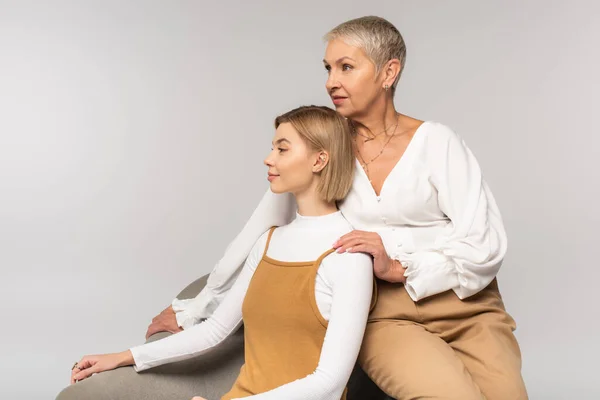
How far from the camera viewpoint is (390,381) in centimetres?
327

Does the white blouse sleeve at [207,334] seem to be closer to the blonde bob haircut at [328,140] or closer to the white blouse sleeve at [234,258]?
the white blouse sleeve at [234,258]

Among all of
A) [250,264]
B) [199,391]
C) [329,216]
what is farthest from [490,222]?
[199,391]

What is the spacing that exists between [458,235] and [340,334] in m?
0.64

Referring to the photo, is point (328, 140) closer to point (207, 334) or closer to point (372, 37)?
point (372, 37)

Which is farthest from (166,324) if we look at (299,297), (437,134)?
(437,134)

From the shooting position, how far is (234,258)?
3660mm

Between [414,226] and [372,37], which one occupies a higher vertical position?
[372,37]

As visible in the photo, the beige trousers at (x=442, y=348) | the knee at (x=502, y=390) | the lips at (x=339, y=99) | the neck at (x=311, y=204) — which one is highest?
the lips at (x=339, y=99)

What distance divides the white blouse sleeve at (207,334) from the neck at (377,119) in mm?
522

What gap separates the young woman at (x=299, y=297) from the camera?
10.1ft

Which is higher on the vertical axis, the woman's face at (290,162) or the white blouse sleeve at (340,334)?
the woman's face at (290,162)

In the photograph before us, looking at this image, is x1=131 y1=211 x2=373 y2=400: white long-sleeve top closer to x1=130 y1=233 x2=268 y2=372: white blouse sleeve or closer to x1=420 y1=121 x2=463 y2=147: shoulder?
x1=130 y1=233 x2=268 y2=372: white blouse sleeve

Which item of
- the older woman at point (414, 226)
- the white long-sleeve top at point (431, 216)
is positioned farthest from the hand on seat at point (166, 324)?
the white long-sleeve top at point (431, 216)

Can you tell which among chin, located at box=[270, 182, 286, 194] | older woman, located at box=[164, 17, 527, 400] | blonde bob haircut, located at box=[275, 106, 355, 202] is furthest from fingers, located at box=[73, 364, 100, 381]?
blonde bob haircut, located at box=[275, 106, 355, 202]
